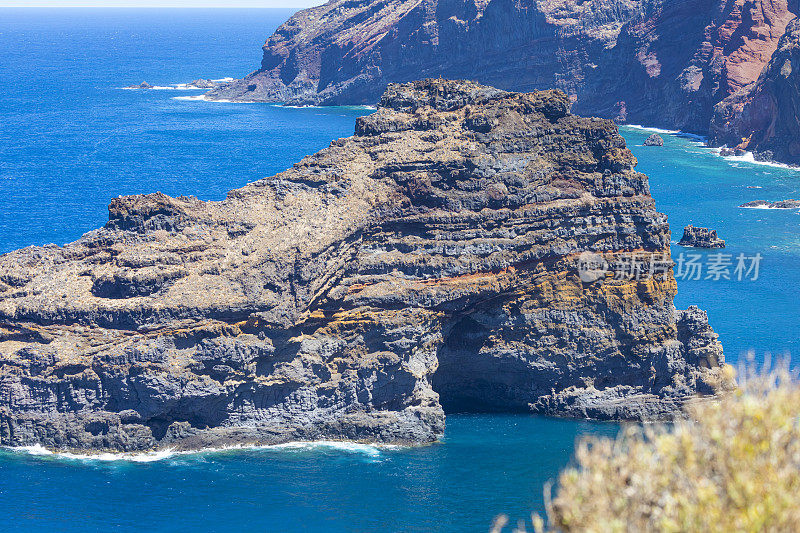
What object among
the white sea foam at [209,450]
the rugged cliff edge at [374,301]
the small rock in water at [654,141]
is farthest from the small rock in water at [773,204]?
the white sea foam at [209,450]

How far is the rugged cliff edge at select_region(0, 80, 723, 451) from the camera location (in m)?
58.8

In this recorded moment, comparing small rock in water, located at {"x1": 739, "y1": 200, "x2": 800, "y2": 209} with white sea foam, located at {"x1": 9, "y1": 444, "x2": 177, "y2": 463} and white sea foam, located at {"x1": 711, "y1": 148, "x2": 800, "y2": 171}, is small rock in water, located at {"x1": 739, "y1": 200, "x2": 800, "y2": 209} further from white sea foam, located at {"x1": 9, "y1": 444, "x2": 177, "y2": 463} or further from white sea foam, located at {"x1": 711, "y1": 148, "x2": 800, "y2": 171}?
white sea foam, located at {"x1": 9, "y1": 444, "x2": 177, "y2": 463}

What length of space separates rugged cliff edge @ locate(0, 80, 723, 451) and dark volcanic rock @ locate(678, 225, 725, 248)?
132 ft

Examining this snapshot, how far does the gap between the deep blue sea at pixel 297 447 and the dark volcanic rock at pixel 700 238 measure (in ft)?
8.21

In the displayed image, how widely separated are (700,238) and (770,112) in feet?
192

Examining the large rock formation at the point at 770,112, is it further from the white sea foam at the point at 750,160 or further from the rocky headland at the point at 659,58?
the white sea foam at the point at 750,160

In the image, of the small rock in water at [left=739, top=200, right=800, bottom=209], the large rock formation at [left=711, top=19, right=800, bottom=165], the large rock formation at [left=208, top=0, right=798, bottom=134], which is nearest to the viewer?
the small rock in water at [left=739, top=200, right=800, bottom=209]

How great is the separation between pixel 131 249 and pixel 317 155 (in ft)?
47.7

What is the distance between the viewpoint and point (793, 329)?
7888 centimetres

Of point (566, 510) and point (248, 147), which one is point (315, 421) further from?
point (248, 147)

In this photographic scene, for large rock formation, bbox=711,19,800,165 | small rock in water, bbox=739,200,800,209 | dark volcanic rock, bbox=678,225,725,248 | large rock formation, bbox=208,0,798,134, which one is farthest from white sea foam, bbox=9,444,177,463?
large rock formation, bbox=208,0,798,134

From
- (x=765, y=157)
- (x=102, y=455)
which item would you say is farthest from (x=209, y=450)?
(x=765, y=157)

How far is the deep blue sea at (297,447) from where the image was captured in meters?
52.7

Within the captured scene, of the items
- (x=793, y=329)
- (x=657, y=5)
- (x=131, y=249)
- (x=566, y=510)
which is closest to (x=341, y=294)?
(x=131, y=249)
